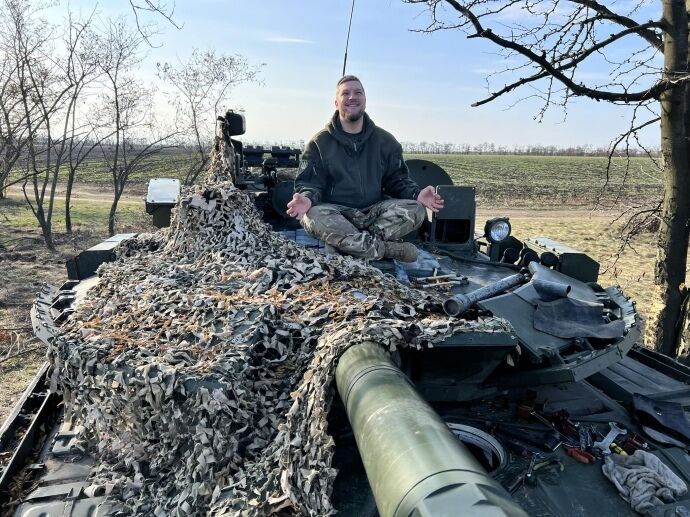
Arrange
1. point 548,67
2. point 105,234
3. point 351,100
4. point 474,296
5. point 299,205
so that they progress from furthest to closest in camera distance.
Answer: point 105,234, point 548,67, point 351,100, point 299,205, point 474,296

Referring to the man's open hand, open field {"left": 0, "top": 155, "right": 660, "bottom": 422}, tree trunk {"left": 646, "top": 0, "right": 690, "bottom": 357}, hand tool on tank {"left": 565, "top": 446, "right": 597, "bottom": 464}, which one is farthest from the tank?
open field {"left": 0, "top": 155, "right": 660, "bottom": 422}

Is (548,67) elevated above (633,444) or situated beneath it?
elevated above

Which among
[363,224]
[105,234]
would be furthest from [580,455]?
[105,234]

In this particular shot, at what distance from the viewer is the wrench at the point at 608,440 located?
3.92 metres

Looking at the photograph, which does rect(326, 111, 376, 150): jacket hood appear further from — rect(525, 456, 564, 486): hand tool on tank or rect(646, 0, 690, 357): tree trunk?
rect(646, 0, 690, 357): tree trunk

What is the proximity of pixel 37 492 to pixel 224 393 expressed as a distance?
1429 mm

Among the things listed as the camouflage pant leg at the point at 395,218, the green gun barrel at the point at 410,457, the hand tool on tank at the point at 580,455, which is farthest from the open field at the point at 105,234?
the green gun barrel at the point at 410,457

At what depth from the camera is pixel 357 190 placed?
18.1 ft

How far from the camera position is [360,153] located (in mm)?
5551

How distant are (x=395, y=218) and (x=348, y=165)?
0.72 metres

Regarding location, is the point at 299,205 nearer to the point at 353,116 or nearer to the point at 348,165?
the point at 348,165

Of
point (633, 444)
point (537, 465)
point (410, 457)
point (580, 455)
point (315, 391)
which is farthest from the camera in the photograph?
point (633, 444)

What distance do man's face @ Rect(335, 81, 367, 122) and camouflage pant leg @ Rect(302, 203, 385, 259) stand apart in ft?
2.98

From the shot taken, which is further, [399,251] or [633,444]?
[399,251]
